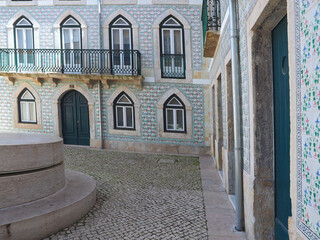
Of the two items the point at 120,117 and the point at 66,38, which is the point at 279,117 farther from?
the point at 66,38

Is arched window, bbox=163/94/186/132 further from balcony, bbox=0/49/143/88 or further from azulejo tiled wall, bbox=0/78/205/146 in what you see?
balcony, bbox=0/49/143/88

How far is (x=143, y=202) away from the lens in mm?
5480

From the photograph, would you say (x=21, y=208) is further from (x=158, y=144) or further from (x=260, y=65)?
(x=158, y=144)

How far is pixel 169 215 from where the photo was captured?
4.81 metres

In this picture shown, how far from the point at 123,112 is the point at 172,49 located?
3526 mm

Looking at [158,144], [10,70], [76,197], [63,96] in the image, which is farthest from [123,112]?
[76,197]

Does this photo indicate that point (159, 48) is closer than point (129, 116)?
Yes

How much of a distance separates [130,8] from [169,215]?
9875 mm

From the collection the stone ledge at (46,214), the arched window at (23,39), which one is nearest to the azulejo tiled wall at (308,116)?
the stone ledge at (46,214)

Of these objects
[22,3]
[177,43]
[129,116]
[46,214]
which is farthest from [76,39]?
[46,214]

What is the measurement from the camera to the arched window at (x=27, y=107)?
13531 mm

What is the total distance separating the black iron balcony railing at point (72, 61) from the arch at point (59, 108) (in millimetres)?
823

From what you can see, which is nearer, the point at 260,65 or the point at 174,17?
the point at 260,65

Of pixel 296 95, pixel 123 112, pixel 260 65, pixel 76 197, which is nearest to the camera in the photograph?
pixel 296 95
